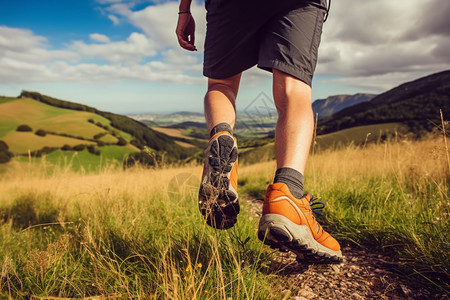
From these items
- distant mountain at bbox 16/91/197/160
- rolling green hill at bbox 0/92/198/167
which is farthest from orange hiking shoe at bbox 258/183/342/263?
distant mountain at bbox 16/91/197/160

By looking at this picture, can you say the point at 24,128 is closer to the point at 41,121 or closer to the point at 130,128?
the point at 41,121

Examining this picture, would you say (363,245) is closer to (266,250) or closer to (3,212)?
(266,250)

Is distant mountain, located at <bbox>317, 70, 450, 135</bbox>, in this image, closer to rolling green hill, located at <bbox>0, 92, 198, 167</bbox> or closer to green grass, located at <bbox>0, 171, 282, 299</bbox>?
green grass, located at <bbox>0, 171, 282, 299</bbox>

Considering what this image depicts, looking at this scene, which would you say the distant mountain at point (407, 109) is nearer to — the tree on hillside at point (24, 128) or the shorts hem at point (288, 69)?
the shorts hem at point (288, 69)

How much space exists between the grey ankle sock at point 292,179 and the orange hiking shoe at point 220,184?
9.0 inches

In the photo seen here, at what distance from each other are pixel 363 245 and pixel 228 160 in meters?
1.15

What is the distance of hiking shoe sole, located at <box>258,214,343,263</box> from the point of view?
3.68 feet

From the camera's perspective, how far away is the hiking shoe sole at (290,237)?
1.12 m

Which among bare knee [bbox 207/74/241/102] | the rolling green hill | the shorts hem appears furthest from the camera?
the rolling green hill

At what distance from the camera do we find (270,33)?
1.40m

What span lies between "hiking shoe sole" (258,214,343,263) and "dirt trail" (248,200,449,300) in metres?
0.10

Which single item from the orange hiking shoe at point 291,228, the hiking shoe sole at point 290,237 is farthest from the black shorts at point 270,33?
the hiking shoe sole at point 290,237

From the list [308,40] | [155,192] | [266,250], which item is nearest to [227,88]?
[308,40]

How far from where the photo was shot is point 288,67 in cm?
135
